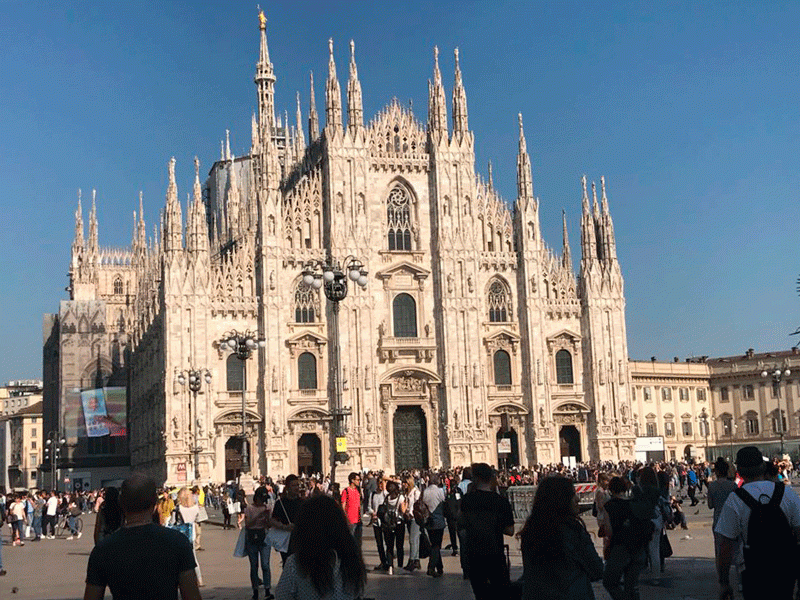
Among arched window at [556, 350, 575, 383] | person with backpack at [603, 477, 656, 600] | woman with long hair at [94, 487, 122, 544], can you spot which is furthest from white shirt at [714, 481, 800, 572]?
arched window at [556, 350, 575, 383]

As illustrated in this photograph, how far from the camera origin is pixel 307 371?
5522 cm

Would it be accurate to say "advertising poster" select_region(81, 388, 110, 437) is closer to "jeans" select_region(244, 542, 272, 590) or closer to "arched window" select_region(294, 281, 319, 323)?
"arched window" select_region(294, 281, 319, 323)

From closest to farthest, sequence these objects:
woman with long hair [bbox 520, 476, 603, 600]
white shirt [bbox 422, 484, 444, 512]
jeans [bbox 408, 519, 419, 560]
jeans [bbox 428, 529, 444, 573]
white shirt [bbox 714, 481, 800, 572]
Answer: woman with long hair [bbox 520, 476, 603, 600] < white shirt [bbox 714, 481, 800, 572] < jeans [bbox 428, 529, 444, 573] < white shirt [bbox 422, 484, 444, 512] < jeans [bbox 408, 519, 419, 560]

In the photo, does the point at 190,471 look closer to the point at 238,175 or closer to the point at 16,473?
the point at 238,175

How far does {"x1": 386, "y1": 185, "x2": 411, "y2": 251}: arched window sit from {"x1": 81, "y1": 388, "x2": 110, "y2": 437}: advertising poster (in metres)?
25.5

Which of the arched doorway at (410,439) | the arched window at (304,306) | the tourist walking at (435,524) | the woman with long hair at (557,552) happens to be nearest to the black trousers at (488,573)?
the woman with long hair at (557,552)

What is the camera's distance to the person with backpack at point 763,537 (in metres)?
7.55

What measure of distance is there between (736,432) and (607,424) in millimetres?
29748

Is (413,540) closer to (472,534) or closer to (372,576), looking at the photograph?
(372,576)

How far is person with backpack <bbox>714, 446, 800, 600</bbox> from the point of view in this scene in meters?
7.55

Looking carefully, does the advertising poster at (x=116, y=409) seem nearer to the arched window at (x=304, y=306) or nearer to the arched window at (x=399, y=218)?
the arched window at (x=304, y=306)

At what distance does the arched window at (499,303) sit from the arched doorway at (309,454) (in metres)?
11.1

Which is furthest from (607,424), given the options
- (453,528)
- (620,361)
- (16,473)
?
(16,473)

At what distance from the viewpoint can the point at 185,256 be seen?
5356 centimetres
